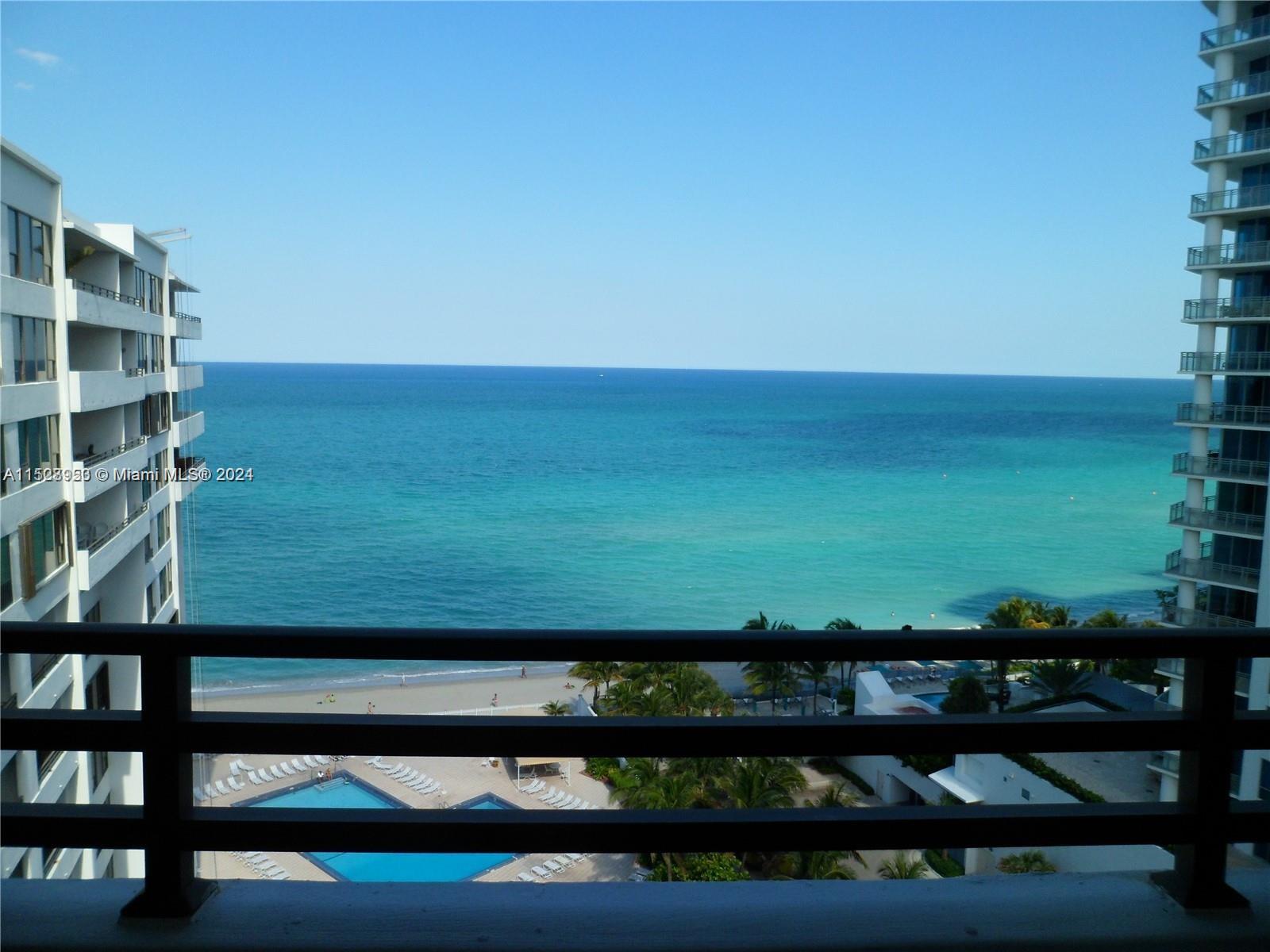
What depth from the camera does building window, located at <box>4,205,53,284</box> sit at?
911cm

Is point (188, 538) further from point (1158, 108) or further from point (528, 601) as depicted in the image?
point (1158, 108)

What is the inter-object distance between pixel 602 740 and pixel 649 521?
5219cm

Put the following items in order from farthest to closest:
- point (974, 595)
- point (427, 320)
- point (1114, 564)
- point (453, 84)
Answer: point (427, 320)
point (453, 84)
point (1114, 564)
point (974, 595)

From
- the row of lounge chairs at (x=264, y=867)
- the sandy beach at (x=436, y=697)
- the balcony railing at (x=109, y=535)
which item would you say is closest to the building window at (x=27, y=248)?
the balcony railing at (x=109, y=535)

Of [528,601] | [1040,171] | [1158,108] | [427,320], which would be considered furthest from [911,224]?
[528,601]

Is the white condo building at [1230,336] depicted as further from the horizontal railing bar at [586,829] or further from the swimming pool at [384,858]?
the horizontal railing bar at [586,829]

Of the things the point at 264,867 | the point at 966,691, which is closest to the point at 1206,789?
the point at 966,691

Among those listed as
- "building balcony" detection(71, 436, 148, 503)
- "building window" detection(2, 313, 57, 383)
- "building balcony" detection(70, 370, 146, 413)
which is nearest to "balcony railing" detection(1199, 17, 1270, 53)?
"building balcony" detection(70, 370, 146, 413)

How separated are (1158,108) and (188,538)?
77766 mm

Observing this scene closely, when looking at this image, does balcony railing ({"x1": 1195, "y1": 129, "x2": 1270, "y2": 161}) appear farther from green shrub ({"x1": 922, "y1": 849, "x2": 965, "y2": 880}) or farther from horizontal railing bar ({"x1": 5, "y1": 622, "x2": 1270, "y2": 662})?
horizontal railing bar ({"x1": 5, "y1": 622, "x2": 1270, "y2": 662})

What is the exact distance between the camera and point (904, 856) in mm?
2975

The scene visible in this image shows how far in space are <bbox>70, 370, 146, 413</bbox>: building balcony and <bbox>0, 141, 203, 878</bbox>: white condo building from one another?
0.03 meters

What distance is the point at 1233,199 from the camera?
805 inches

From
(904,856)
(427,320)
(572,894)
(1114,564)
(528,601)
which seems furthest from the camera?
(427,320)
